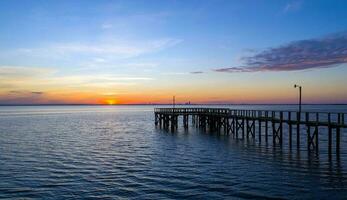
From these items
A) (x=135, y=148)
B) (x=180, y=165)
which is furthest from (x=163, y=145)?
(x=180, y=165)

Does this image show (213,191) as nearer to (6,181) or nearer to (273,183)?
(273,183)

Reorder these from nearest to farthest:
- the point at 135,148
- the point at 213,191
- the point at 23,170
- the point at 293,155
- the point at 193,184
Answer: the point at 213,191, the point at 193,184, the point at 23,170, the point at 293,155, the point at 135,148

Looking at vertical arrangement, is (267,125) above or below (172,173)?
above

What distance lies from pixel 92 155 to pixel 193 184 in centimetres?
1342

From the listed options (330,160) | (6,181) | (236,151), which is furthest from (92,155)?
(330,160)

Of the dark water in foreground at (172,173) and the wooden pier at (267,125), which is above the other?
the wooden pier at (267,125)

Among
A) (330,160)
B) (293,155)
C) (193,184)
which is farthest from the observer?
(293,155)

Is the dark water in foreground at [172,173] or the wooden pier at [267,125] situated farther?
the wooden pier at [267,125]

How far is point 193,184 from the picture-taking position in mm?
19438

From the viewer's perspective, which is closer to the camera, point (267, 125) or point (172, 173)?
point (172, 173)

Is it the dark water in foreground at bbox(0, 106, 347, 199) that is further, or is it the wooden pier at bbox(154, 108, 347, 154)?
the wooden pier at bbox(154, 108, 347, 154)

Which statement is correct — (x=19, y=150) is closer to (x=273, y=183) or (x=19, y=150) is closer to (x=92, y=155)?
(x=92, y=155)

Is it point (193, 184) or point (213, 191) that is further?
point (193, 184)

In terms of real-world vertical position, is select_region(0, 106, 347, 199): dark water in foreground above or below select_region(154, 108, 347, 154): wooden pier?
below
